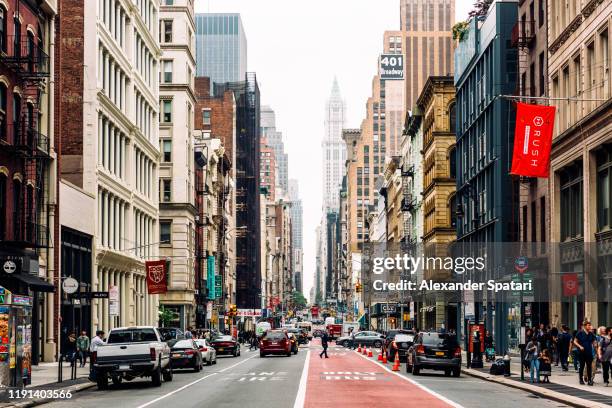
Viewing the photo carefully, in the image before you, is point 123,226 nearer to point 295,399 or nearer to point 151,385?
point 151,385

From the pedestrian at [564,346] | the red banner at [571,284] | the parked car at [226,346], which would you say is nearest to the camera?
the pedestrian at [564,346]

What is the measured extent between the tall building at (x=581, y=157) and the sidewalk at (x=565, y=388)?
Result: 3.95 meters

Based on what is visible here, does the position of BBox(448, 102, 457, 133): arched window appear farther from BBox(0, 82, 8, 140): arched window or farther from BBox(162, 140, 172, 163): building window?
BBox(0, 82, 8, 140): arched window

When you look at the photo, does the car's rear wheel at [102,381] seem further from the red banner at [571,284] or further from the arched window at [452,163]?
the arched window at [452,163]

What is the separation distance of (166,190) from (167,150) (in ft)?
11.5

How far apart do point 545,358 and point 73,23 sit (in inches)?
1316

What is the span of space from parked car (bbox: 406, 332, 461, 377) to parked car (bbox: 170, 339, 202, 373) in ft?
32.8

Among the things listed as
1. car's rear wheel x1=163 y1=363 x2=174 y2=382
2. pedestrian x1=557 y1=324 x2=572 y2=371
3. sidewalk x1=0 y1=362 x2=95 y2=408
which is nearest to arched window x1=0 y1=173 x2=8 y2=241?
sidewalk x1=0 y1=362 x2=95 y2=408

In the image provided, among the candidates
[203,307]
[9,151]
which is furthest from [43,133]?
[203,307]

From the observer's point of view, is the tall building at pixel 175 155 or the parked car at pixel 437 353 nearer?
the parked car at pixel 437 353

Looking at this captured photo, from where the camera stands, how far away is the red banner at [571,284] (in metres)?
44.8

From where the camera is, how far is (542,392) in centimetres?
3025

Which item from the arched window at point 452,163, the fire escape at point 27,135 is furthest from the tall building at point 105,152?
the arched window at point 452,163

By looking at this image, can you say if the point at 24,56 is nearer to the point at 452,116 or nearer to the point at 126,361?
the point at 126,361
